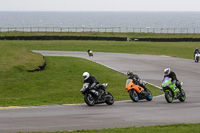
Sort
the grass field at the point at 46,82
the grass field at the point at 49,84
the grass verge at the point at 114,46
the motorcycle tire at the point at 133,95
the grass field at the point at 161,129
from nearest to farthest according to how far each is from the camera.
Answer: the grass field at the point at 161,129, the grass field at the point at 49,84, the motorcycle tire at the point at 133,95, the grass field at the point at 46,82, the grass verge at the point at 114,46

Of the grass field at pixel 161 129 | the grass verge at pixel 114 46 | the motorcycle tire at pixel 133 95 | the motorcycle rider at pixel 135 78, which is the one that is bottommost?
the grass verge at pixel 114 46

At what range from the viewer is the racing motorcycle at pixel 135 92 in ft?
66.5

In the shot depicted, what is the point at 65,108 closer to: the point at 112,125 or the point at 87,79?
the point at 87,79

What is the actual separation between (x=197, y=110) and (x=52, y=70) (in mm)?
20847

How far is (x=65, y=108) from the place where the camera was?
1794 cm

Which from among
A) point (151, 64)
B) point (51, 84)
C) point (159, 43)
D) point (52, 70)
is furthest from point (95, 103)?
point (159, 43)

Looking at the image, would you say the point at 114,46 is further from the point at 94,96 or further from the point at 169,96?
the point at 94,96

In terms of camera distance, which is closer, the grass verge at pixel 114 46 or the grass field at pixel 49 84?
the grass field at pixel 49 84

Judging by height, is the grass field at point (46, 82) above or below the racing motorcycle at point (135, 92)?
below

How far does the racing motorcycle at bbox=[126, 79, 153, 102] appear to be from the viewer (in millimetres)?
20266

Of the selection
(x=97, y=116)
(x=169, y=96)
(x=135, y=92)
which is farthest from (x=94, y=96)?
(x=169, y=96)

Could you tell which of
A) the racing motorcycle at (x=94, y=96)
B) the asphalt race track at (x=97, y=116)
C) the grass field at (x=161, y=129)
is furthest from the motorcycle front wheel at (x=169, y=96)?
the grass field at (x=161, y=129)

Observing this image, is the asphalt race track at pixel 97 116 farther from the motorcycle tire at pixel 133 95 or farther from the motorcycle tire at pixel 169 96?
the motorcycle tire at pixel 133 95

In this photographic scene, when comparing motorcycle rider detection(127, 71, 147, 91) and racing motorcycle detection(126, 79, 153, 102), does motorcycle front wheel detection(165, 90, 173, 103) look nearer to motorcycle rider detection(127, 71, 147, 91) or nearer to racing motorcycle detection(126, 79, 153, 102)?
racing motorcycle detection(126, 79, 153, 102)
